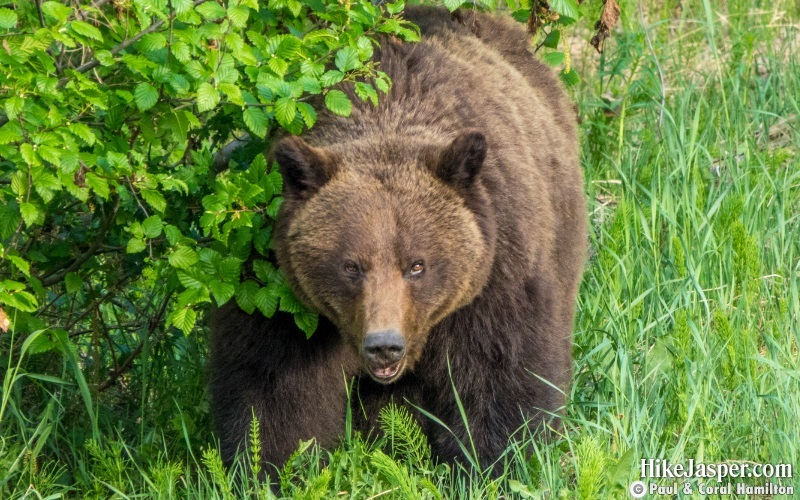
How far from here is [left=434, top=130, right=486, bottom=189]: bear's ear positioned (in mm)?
4762

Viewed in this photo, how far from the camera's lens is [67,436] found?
238 inches

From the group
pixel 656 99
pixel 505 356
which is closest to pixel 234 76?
pixel 505 356

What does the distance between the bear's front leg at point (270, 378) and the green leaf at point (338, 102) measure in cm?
102

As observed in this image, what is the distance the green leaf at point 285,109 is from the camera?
15.5 feet

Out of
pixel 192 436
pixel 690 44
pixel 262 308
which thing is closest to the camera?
pixel 262 308

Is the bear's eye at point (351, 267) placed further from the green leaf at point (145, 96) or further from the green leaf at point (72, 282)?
the green leaf at point (72, 282)

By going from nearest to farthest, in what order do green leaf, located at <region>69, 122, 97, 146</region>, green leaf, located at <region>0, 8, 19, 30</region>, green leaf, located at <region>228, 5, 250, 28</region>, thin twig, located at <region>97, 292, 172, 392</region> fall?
1. green leaf, located at <region>0, 8, 19, 30</region>
2. green leaf, located at <region>69, 122, 97, 146</region>
3. green leaf, located at <region>228, 5, 250, 28</region>
4. thin twig, located at <region>97, 292, 172, 392</region>

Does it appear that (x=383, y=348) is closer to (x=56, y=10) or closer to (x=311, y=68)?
(x=311, y=68)

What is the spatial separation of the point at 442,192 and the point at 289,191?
69cm

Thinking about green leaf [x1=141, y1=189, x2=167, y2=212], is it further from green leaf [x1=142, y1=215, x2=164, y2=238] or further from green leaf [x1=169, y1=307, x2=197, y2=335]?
green leaf [x1=169, y1=307, x2=197, y2=335]

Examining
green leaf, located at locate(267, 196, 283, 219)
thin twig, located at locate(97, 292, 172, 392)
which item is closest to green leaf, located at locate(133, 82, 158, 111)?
green leaf, located at locate(267, 196, 283, 219)

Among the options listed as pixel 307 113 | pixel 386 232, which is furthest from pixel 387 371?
pixel 307 113

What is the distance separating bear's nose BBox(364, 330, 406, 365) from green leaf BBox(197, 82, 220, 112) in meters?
1.15

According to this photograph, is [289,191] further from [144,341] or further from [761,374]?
[761,374]
